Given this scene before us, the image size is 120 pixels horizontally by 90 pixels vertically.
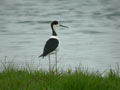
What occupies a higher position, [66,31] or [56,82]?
[56,82]

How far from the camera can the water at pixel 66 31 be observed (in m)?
15.8

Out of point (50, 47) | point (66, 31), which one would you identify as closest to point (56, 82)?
point (50, 47)

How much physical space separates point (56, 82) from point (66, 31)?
1610 centimetres

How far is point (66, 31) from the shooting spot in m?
23.9

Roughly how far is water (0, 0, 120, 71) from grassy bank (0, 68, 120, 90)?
107 centimetres

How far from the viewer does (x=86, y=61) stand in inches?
601

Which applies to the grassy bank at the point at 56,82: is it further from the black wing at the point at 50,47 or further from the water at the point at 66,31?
the black wing at the point at 50,47

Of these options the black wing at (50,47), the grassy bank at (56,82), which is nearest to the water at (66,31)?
the black wing at (50,47)

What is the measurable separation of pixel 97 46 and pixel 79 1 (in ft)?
53.9

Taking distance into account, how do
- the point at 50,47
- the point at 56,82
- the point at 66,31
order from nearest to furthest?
1. the point at 56,82
2. the point at 50,47
3. the point at 66,31

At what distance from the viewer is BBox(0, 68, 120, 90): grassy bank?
7688mm

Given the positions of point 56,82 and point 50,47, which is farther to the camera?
point 50,47

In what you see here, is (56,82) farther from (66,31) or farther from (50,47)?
(66,31)

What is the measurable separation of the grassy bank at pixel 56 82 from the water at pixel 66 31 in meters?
1.07
